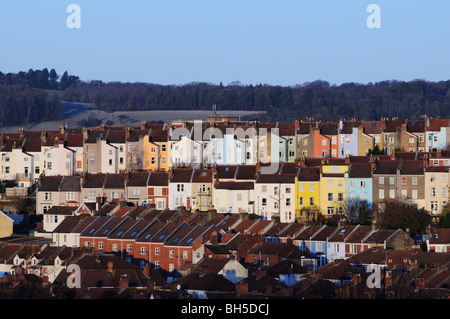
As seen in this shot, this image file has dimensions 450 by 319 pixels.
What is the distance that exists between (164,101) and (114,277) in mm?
104740

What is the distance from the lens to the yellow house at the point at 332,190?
66.2 meters

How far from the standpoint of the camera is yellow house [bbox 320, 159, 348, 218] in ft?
217

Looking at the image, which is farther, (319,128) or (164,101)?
(164,101)

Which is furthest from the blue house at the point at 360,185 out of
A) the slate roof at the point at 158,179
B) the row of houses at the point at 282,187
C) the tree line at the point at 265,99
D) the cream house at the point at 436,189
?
the tree line at the point at 265,99

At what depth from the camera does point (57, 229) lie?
65250 millimetres

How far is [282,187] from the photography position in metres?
67.7

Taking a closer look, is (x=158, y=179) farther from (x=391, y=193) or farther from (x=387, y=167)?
(x=391, y=193)

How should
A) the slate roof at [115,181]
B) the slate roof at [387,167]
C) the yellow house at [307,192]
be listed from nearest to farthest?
the slate roof at [387,167], the yellow house at [307,192], the slate roof at [115,181]

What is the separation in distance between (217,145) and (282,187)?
11290mm

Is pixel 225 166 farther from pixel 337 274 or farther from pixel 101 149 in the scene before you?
pixel 337 274

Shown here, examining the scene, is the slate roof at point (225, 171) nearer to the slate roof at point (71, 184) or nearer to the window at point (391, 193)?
the slate roof at point (71, 184)

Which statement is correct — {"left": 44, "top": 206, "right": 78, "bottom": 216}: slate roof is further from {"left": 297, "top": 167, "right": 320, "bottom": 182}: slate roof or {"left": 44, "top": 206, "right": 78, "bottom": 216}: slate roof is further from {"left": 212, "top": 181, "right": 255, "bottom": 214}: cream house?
{"left": 297, "top": 167, "right": 320, "bottom": 182}: slate roof

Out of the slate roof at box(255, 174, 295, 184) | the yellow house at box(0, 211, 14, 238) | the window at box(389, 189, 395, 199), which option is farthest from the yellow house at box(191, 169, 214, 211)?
the window at box(389, 189, 395, 199)
